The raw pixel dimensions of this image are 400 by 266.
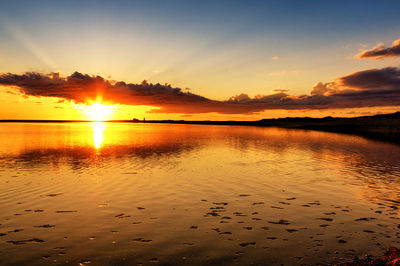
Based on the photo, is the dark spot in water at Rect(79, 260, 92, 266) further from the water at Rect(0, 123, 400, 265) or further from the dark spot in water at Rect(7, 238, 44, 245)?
the dark spot in water at Rect(7, 238, 44, 245)


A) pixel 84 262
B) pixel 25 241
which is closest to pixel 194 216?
pixel 84 262

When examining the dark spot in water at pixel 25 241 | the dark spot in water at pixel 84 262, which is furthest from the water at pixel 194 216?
the dark spot in water at pixel 84 262

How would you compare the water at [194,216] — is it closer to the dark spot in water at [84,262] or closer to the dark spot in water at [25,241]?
the dark spot in water at [25,241]

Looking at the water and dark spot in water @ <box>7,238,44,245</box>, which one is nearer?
the water

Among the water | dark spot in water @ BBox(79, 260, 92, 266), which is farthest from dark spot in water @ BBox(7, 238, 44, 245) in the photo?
dark spot in water @ BBox(79, 260, 92, 266)

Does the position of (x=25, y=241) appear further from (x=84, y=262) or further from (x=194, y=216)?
(x=194, y=216)

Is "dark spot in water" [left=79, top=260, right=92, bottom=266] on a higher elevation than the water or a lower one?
higher

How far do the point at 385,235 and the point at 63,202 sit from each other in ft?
65.3

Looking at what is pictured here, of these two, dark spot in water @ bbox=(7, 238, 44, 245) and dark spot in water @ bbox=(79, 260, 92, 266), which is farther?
dark spot in water @ bbox=(7, 238, 44, 245)

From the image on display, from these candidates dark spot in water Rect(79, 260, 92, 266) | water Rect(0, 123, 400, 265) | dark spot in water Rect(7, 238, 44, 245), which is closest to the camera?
dark spot in water Rect(79, 260, 92, 266)

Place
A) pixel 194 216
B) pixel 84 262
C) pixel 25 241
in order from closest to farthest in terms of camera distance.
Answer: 1. pixel 84 262
2. pixel 25 241
3. pixel 194 216

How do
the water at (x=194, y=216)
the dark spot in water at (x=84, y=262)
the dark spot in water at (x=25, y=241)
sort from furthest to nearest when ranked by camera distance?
the dark spot in water at (x=25, y=241) → the water at (x=194, y=216) → the dark spot in water at (x=84, y=262)

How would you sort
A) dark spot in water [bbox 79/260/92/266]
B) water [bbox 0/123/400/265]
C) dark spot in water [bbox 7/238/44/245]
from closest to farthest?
dark spot in water [bbox 79/260/92/266]
water [bbox 0/123/400/265]
dark spot in water [bbox 7/238/44/245]

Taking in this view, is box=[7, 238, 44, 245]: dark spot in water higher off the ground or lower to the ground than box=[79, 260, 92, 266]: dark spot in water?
lower
